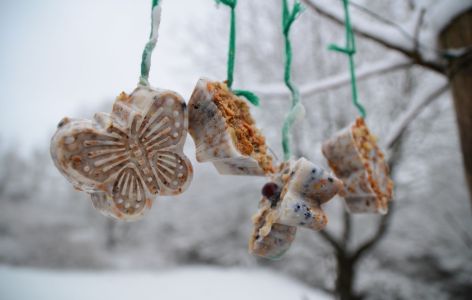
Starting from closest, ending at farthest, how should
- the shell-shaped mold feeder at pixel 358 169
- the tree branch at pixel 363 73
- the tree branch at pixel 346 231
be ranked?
the shell-shaped mold feeder at pixel 358 169
the tree branch at pixel 363 73
the tree branch at pixel 346 231

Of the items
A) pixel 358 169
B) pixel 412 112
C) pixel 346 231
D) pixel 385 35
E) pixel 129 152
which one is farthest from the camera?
pixel 346 231

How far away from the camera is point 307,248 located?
16.5 feet

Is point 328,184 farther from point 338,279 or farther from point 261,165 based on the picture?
point 338,279

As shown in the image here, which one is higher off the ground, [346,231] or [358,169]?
[358,169]

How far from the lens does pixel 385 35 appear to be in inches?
39.8

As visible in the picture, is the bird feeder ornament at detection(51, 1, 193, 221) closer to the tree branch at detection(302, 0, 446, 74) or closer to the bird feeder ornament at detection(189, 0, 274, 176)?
the bird feeder ornament at detection(189, 0, 274, 176)

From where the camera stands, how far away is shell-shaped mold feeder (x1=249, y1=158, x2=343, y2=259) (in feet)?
1.47

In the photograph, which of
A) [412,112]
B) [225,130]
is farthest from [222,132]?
[412,112]

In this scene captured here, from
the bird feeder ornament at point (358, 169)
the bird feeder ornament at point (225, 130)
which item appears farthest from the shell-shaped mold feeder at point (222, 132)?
the bird feeder ornament at point (358, 169)

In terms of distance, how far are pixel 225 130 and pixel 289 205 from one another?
0.13 metres

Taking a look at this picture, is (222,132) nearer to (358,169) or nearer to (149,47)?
(149,47)

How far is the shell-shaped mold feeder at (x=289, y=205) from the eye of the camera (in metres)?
0.45

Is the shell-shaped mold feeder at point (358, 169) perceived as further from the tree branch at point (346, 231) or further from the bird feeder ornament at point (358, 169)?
the tree branch at point (346, 231)

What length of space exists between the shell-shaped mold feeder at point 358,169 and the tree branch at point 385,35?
0.48 m
